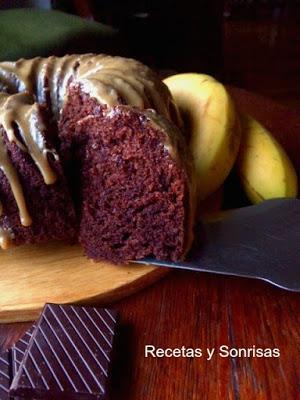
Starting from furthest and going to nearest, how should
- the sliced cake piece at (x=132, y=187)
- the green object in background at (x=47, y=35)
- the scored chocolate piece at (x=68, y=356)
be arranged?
the green object in background at (x=47, y=35) < the sliced cake piece at (x=132, y=187) < the scored chocolate piece at (x=68, y=356)

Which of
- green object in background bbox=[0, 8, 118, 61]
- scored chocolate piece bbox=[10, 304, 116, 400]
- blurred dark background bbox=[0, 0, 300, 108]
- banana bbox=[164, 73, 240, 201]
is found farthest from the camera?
blurred dark background bbox=[0, 0, 300, 108]

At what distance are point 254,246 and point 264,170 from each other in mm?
237

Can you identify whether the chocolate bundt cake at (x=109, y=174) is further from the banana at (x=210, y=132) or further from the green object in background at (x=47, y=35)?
the green object in background at (x=47, y=35)

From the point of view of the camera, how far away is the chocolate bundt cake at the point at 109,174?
0.86 metres

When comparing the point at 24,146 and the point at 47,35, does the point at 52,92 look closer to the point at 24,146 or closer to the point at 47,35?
the point at 24,146

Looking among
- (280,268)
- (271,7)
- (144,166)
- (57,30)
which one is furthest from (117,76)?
(271,7)

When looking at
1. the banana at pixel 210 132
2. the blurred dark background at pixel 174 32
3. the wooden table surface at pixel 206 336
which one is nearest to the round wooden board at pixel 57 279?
the wooden table surface at pixel 206 336

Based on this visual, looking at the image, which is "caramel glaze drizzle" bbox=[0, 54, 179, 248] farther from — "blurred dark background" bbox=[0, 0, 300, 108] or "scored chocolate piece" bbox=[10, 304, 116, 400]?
"blurred dark background" bbox=[0, 0, 300, 108]

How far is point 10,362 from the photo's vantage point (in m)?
0.74

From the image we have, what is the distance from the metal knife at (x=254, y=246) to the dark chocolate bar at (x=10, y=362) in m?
0.25

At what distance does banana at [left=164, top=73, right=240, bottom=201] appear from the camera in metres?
1.07

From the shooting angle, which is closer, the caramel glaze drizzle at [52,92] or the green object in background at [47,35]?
the caramel glaze drizzle at [52,92]

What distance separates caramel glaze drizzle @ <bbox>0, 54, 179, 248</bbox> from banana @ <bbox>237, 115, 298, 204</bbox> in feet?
0.61

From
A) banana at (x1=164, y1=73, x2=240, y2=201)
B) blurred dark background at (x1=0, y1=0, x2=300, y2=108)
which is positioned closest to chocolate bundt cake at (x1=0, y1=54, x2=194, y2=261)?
banana at (x1=164, y1=73, x2=240, y2=201)
